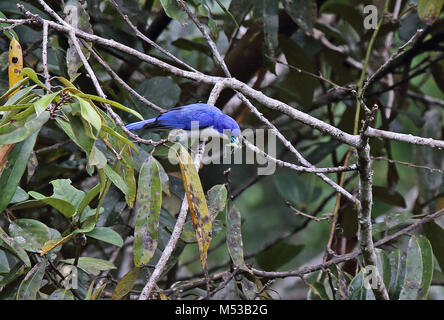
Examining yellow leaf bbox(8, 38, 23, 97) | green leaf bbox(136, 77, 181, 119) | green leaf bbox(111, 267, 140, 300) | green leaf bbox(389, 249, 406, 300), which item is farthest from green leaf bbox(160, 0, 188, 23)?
green leaf bbox(389, 249, 406, 300)

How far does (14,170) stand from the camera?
5.22 ft

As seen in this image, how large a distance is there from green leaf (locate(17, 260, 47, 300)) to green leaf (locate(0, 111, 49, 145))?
2.07ft

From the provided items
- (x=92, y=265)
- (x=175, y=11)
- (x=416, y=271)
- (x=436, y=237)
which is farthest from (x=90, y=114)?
(x=436, y=237)

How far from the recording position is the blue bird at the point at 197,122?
7.99 ft

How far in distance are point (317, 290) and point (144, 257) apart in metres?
0.96

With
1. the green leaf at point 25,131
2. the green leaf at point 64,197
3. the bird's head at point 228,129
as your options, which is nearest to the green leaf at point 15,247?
the green leaf at point 64,197

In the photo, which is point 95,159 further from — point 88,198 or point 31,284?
point 31,284

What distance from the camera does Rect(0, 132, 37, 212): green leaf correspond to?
62.1 inches

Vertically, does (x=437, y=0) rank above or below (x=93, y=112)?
above

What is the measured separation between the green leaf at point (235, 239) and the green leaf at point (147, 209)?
1.61 feet
